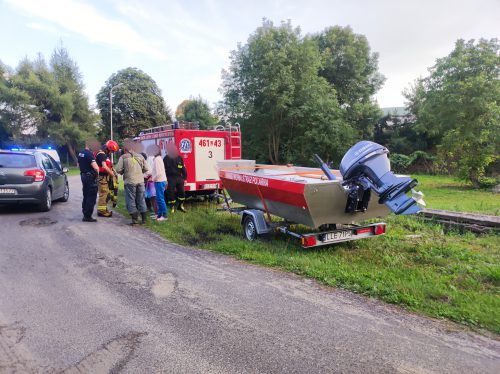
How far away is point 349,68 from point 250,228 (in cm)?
3339

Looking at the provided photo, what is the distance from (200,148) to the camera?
36.3 feet

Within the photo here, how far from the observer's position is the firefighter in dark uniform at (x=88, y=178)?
8.83 metres

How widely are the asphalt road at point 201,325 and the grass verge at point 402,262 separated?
27 centimetres

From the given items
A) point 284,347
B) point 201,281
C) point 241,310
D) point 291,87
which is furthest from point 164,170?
point 291,87

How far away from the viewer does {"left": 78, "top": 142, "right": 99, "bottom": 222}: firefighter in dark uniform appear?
8828 millimetres

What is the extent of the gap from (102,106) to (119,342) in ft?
151

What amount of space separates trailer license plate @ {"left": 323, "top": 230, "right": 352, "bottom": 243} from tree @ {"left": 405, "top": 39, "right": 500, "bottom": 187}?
14.8 meters

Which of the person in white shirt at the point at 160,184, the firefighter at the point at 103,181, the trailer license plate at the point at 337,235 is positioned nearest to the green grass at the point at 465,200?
the trailer license plate at the point at 337,235

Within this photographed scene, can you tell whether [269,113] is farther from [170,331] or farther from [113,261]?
[170,331]

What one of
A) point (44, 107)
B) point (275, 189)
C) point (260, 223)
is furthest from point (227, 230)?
point (44, 107)

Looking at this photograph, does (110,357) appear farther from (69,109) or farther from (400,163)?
(69,109)

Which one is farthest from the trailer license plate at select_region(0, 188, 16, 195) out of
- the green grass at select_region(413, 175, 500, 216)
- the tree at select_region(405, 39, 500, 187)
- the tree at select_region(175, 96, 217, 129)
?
the tree at select_region(175, 96, 217, 129)

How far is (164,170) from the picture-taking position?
9.45 meters

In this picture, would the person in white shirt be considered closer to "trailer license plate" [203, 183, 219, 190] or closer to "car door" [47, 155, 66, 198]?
"trailer license plate" [203, 183, 219, 190]
